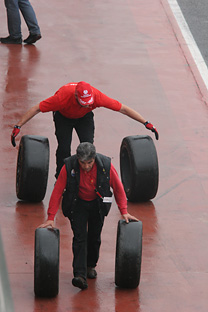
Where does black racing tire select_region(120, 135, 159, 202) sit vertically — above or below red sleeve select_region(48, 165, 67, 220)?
below

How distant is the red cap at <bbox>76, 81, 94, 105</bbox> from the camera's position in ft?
22.9

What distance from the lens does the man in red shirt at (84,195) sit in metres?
5.69

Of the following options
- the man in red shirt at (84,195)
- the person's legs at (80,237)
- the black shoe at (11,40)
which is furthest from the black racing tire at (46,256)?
the black shoe at (11,40)

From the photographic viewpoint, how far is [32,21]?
12750 mm

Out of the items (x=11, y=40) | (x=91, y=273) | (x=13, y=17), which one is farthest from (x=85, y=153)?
(x=11, y=40)

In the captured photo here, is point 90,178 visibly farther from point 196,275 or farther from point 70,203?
point 196,275

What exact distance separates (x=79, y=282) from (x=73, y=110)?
238 centimetres

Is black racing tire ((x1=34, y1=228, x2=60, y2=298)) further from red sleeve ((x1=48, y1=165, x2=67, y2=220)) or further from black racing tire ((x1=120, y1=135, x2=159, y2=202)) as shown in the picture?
black racing tire ((x1=120, y1=135, x2=159, y2=202))

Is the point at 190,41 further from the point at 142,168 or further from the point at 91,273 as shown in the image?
the point at 91,273

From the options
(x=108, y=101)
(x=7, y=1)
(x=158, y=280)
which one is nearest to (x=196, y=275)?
(x=158, y=280)

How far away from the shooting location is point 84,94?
698 cm

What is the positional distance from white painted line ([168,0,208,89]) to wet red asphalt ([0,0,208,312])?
0.17 meters

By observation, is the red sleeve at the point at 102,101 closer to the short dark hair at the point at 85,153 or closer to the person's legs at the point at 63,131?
the person's legs at the point at 63,131

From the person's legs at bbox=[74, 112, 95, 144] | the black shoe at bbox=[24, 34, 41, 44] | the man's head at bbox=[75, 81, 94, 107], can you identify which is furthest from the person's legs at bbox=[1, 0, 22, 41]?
the man's head at bbox=[75, 81, 94, 107]
